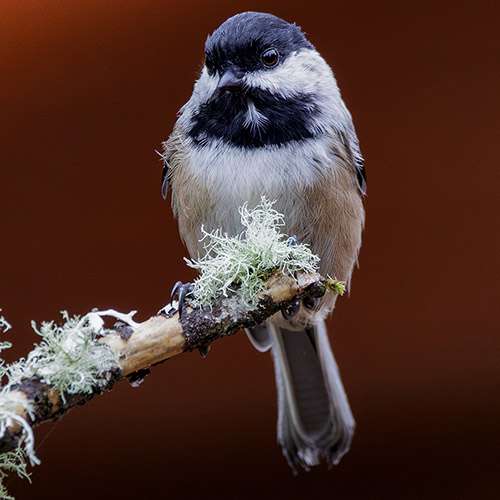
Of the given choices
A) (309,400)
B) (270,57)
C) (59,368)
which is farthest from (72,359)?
(309,400)

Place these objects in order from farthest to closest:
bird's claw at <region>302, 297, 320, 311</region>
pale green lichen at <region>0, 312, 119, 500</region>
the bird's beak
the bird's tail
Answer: the bird's tail → bird's claw at <region>302, 297, 320, 311</region> → the bird's beak → pale green lichen at <region>0, 312, 119, 500</region>

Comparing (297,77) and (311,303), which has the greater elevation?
(297,77)

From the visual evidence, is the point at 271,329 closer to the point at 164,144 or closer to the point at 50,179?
the point at 164,144

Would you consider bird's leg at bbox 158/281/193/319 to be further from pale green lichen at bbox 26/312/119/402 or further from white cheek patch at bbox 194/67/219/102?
white cheek patch at bbox 194/67/219/102

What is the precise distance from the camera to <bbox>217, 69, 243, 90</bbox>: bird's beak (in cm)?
121

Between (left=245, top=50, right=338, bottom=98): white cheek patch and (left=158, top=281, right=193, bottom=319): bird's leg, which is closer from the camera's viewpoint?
(left=158, top=281, right=193, bottom=319): bird's leg

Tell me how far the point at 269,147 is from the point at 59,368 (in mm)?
641

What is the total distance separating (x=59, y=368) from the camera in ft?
2.69

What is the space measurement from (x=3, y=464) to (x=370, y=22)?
1297 mm

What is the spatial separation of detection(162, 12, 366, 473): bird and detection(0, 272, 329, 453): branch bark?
1.04 ft

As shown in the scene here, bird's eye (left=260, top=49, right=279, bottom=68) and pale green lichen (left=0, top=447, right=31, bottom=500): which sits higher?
bird's eye (left=260, top=49, right=279, bottom=68)

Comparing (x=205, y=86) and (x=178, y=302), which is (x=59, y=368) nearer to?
(x=178, y=302)

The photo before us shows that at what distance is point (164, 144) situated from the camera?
1.56m

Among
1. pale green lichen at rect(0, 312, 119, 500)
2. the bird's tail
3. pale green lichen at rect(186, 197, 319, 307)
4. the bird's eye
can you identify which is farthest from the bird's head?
the bird's tail
